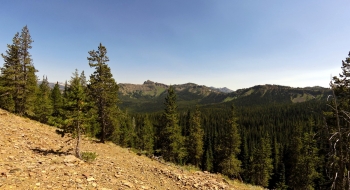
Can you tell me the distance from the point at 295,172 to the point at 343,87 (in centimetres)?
2712

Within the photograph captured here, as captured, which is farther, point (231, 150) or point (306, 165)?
point (306, 165)

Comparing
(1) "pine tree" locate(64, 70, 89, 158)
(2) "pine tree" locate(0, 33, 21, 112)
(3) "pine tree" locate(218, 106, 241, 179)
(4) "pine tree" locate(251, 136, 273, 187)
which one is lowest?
(4) "pine tree" locate(251, 136, 273, 187)

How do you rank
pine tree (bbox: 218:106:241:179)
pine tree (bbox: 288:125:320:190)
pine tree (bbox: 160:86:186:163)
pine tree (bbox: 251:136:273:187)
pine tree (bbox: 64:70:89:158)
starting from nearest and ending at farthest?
pine tree (bbox: 64:70:89:158) → pine tree (bbox: 160:86:186:163) → pine tree (bbox: 218:106:241:179) → pine tree (bbox: 288:125:320:190) → pine tree (bbox: 251:136:273:187)

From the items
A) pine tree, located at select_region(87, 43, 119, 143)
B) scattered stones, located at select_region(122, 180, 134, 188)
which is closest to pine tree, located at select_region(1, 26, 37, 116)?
pine tree, located at select_region(87, 43, 119, 143)

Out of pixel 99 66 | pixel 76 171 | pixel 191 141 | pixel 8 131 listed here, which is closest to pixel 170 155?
pixel 191 141

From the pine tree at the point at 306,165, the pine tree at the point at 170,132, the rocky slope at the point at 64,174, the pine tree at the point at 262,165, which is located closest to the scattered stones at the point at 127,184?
the rocky slope at the point at 64,174

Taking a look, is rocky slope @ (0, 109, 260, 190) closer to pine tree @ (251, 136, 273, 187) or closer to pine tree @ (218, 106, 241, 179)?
pine tree @ (218, 106, 241, 179)

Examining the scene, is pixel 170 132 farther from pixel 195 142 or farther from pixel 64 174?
pixel 64 174

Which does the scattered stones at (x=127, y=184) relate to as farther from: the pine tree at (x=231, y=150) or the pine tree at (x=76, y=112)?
the pine tree at (x=231, y=150)

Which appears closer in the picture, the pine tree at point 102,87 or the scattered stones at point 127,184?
the scattered stones at point 127,184

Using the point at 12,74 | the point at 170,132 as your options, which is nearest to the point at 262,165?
the point at 170,132

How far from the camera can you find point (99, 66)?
25188mm

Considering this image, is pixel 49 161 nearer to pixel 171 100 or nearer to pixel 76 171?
pixel 76 171

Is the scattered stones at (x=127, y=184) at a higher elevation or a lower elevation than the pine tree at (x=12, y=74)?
lower
